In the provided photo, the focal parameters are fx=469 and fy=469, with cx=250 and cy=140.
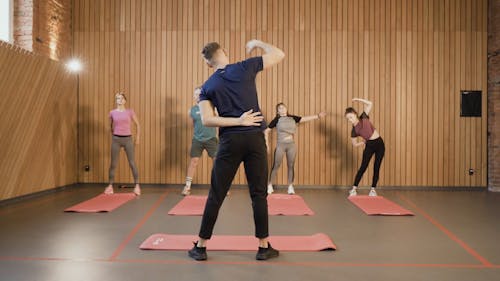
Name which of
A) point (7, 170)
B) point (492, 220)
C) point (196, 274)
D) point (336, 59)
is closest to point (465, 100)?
point (336, 59)

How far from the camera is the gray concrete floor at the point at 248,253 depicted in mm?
3248

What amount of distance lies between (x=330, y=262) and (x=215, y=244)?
1.03m

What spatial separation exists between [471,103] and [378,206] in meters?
3.44

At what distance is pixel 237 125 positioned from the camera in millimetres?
3432

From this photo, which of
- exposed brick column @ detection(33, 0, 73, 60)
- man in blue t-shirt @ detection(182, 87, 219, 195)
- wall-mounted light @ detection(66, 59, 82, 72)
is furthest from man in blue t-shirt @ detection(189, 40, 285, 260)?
wall-mounted light @ detection(66, 59, 82, 72)

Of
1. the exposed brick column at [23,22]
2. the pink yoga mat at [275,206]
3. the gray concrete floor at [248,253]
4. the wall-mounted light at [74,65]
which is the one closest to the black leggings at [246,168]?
the gray concrete floor at [248,253]

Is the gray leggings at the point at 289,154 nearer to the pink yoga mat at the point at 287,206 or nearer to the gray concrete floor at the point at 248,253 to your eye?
the pink yoga mat at the point at 287,206

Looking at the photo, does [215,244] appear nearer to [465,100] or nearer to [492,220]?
[492,220]

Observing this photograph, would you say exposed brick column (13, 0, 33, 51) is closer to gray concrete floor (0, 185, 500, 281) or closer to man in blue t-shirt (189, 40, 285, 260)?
gray concrete floor (0, 185, 500, 281)

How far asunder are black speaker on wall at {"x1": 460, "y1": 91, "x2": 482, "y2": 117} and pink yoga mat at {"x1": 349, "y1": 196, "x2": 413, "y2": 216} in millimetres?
2633

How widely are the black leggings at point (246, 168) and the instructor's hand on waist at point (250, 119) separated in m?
0.12

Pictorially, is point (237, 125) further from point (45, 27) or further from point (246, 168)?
point (45, 27)

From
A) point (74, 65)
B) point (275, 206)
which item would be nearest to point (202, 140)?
point (275, 206)

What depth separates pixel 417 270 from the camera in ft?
11.0
